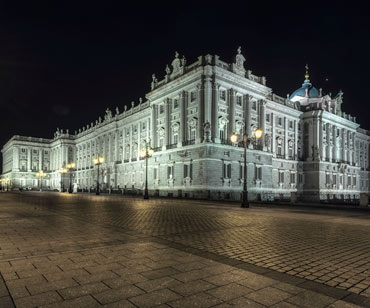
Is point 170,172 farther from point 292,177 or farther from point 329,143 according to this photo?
point 329,143

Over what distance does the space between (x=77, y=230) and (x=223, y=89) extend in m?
38.3

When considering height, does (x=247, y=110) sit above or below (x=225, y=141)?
above

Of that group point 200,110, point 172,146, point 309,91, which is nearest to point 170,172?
point 172,146

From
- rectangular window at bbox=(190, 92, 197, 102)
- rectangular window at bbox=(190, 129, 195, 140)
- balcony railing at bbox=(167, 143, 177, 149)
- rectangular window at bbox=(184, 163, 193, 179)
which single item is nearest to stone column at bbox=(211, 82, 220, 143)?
rectangular window at bbox=(190, 92, 197, 102)

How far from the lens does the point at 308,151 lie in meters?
67.4

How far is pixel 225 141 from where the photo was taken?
45344mm

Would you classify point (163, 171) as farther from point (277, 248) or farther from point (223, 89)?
point (277, 248)

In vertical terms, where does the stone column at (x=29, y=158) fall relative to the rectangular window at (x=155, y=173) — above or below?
above

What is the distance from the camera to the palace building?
4447 cm

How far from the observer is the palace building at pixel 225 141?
146 feet

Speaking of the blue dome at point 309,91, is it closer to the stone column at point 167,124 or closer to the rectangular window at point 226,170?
the stone column at point 167,124

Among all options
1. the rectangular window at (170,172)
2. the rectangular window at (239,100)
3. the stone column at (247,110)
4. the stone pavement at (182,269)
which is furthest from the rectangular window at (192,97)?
the stone pavement at (182,269)

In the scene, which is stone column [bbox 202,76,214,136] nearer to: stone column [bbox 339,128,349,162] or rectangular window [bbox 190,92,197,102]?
rectangular window [bbox 190,92,197,102]

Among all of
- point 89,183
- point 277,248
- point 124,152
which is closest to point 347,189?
point 124,152
